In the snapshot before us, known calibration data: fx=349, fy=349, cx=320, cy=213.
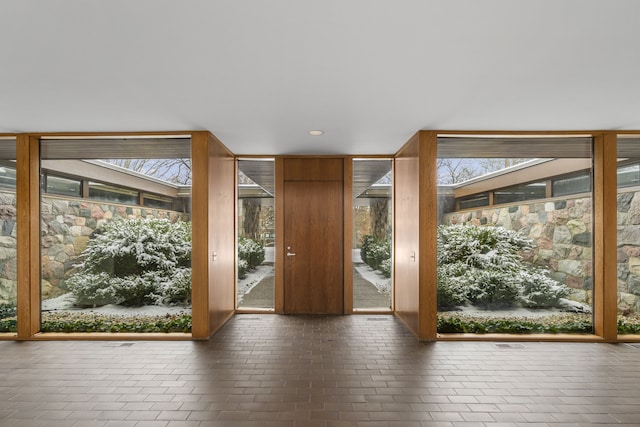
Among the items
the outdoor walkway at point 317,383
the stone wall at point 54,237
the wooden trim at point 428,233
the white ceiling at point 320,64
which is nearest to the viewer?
the white ceiling at point 320,64

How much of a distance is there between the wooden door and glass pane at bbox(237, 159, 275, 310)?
29 centimetres

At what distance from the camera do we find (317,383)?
10.6 ft

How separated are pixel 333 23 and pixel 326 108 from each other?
4.89ft

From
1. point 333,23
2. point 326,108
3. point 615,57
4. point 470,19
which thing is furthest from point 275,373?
point 615,57

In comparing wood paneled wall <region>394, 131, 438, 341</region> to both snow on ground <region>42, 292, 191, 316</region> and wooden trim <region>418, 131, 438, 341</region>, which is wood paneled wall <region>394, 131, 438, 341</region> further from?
snow on ground <region>42, 292, 191, 316</region>

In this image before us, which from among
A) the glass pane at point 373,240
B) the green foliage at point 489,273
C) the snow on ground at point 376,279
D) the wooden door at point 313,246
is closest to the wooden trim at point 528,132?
the green foliage at point 489,273

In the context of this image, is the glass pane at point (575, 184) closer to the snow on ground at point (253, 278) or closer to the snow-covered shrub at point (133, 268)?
the snow on ground at point (253, 278)

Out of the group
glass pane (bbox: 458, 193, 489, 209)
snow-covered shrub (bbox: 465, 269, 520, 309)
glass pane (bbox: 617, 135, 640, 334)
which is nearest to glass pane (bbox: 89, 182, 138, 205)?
glass pane (bbox: 458, 193, 489, 209)

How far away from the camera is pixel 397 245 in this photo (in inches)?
222

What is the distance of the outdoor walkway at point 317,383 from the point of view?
8.82 ft

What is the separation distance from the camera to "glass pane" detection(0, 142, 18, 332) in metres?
4.68

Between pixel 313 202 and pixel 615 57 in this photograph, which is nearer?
pixel 615 57

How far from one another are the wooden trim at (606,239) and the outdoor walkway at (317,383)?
39 centimetres

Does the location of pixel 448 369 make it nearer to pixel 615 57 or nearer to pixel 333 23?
pixel 615 57
